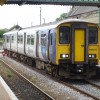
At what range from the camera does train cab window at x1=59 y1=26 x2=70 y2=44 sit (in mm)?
18312

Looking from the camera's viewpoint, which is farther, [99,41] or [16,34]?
[16,34]

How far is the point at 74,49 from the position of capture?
18.2 metres

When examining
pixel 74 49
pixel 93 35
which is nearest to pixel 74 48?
pixel 74 49

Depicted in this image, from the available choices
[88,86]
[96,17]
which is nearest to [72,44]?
[88,86]

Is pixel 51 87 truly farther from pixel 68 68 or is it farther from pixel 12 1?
pixel 12 1

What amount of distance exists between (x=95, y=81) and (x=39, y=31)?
5366 mm

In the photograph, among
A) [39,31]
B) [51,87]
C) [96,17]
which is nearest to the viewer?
[51,87]

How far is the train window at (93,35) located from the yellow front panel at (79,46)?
53 cm

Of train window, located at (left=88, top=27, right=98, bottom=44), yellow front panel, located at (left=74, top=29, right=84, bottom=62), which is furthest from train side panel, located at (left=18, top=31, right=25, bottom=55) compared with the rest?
yellow front panel, located at (left=74, top=29, right=84, bottom=62)

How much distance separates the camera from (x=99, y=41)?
1898cm

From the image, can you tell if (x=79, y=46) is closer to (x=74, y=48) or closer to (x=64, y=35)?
(x=74, y=48)

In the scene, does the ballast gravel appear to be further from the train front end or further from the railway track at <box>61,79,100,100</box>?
the train front end

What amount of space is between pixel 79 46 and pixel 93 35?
39.8 inches

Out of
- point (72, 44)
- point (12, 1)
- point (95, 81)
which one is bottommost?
point (95, 81)
